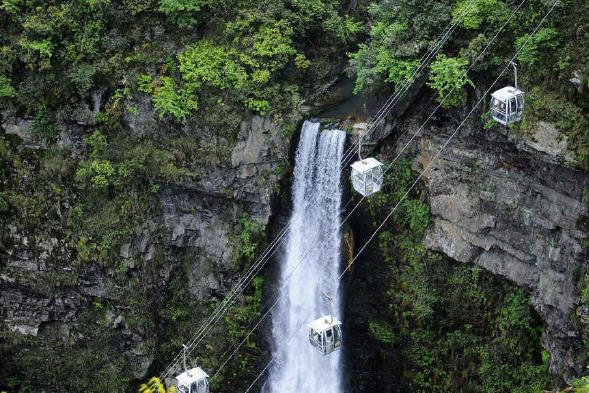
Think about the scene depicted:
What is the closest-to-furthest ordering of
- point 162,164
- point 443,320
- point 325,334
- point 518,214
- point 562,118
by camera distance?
point 562,118 < point 325,334 < point 518,214 < point 443,320 < point 162,164

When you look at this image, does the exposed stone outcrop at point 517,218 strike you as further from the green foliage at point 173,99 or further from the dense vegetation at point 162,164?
the green foliage at point 173,99

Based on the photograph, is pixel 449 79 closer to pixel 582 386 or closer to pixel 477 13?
pixel 477 13

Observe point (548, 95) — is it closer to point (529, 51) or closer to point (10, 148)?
point (529, 51)

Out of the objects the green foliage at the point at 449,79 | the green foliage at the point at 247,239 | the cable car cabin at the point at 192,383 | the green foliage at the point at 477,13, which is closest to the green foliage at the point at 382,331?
the green foliage at the point at 247,239

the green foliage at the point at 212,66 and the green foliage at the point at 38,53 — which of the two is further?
the green foliage at the point at 38,53

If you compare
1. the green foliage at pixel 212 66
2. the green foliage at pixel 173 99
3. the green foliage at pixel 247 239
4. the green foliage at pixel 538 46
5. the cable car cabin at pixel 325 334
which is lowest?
the cable car cabin at pixel 325 334

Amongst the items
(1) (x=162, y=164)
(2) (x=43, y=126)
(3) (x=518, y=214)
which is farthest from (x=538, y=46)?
(2) (x=43, y=126)
